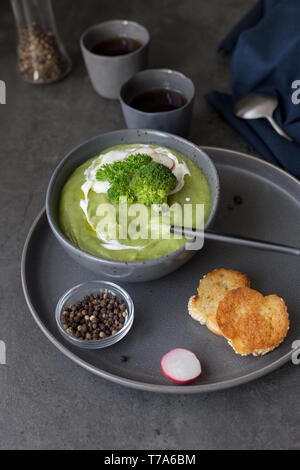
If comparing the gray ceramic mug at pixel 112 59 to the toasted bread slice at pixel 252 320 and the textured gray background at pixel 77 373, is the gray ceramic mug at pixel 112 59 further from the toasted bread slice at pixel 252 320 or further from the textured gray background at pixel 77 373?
the toasted bread slice at pixel 252 320

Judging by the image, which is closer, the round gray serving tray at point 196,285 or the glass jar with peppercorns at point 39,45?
the round gray serving tray at point 196,285

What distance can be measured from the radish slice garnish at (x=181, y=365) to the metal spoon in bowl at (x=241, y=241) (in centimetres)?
40

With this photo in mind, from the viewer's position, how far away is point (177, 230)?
176cm

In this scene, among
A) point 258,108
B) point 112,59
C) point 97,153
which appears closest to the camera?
point 97,153

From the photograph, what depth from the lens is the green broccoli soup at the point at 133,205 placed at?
1.82 metres

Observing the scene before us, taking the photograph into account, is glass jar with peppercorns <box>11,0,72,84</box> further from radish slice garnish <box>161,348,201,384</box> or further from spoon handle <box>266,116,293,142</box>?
radish slice garnish <box>161,348,201,384</box>

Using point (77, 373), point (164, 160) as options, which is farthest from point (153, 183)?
point (77, 373)

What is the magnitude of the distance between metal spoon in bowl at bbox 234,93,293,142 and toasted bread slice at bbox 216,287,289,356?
1045mm

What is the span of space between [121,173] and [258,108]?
3.13 feet

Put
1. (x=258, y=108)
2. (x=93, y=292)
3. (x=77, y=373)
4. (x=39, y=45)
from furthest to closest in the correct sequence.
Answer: (x=39, y=45), (x=258, y=108), (x=93, y=292), (x=77, y=373)

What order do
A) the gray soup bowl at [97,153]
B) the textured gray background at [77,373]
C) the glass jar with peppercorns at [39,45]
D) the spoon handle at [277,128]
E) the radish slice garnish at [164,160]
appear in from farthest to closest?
the glass jar with peppercorns at [39,45]
the spoon handle at [277,128]
the radish slice garnish at [164,160]
the gray soup bowl at [97,153]
the textured gray background at [77,373]

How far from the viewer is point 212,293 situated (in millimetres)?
1818

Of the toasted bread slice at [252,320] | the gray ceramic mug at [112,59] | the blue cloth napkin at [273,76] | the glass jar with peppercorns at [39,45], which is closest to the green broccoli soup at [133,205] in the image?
the toasted bread slice at [252,320]

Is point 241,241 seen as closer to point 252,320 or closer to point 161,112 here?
point 252,320
